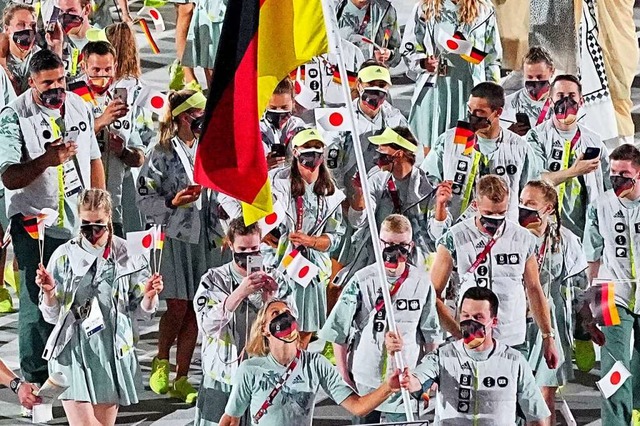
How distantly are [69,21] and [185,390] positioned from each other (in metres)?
3.12

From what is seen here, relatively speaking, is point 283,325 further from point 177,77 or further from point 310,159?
point 177,77

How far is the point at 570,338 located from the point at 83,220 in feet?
10.3

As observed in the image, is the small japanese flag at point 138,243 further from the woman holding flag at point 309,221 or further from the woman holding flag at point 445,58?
the woman holding flag at point 445,58

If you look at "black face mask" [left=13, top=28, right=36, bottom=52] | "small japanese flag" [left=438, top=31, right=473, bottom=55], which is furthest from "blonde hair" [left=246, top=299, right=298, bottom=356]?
"small japanese flag" [left=438, top=31, right=473, bottom=55]

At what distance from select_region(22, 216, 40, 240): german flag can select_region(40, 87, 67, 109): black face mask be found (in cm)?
71

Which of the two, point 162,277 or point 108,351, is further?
point 162,277

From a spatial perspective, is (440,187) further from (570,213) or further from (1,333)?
(1,333)

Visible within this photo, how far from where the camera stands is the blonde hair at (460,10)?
16859mm

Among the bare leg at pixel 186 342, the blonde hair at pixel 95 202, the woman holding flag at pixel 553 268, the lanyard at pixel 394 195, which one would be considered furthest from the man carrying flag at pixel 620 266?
the blonde hair at pixel 95 202

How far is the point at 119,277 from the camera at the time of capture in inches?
553

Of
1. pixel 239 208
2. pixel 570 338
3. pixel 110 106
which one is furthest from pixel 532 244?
pixel 110 106

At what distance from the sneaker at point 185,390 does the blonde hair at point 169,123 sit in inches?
56.7

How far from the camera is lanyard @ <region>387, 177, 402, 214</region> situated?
49.4ft

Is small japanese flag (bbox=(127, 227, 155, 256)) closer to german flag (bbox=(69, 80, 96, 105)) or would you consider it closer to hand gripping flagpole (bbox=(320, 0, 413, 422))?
german flag (bbox=(69, 80, 96, 105))
